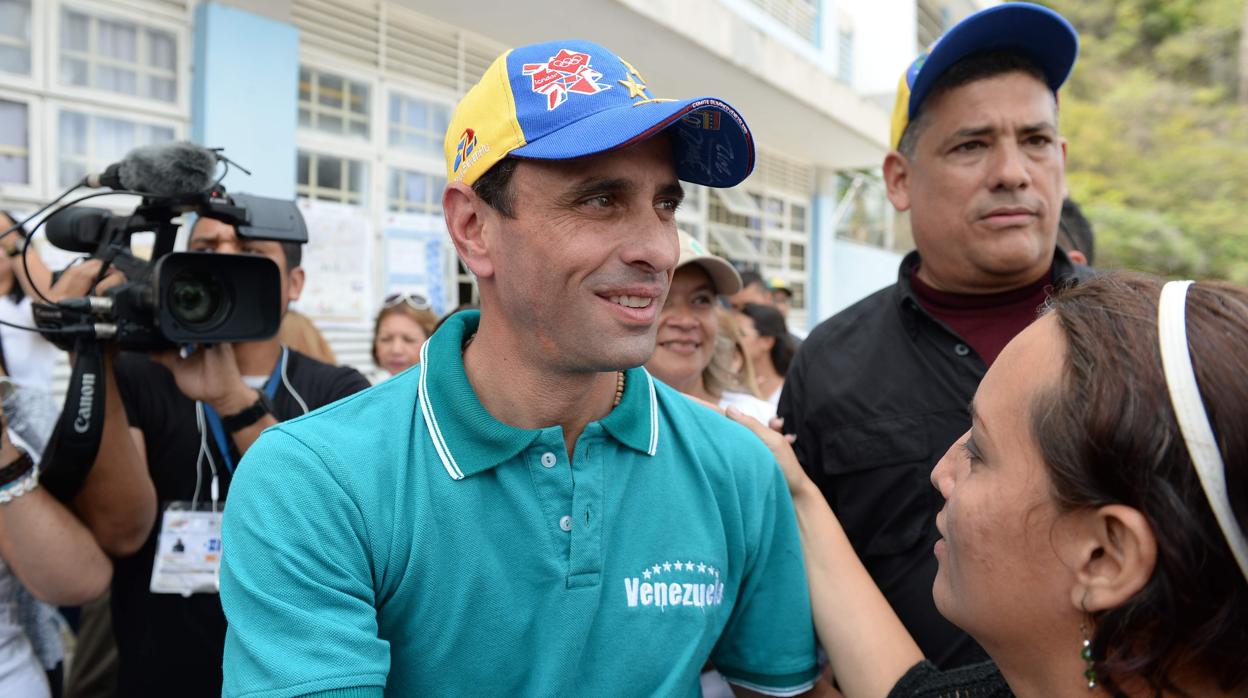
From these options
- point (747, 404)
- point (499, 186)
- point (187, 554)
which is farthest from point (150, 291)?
point (747, 404)

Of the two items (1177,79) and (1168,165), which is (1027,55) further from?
(1177,79)

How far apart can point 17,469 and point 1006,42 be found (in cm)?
257

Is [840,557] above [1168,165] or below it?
below

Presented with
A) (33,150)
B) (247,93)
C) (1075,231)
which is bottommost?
(1075,231)

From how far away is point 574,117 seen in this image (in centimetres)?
146

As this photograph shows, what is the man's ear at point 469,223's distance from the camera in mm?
1586

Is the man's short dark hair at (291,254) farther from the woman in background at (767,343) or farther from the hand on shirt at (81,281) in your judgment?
the woman in background at (767,343)

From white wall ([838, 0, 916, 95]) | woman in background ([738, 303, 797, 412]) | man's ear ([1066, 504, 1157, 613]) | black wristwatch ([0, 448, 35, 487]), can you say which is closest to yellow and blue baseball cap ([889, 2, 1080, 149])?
man's ear ([1066, 504, 1157, 613])

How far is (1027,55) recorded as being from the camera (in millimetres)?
2104

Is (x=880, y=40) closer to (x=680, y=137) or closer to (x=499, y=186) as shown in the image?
(x=680, y=137)

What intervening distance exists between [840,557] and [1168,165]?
2438 cm

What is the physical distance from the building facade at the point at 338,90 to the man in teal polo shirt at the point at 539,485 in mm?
4437

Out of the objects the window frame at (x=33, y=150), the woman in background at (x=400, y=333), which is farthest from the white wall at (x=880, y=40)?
the window frame at (x=33, y=150)

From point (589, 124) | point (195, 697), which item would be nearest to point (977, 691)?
point (589, 124)
